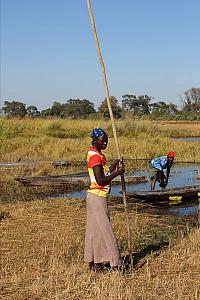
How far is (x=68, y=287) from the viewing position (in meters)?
4.02

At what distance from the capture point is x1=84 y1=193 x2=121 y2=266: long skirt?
4500 mm

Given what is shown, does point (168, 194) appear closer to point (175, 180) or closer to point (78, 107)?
point (175, 180)

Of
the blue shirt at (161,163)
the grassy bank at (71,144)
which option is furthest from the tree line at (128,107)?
the blue shirt at (161,163)

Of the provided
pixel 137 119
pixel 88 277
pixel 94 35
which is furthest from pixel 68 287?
pixel 137 119

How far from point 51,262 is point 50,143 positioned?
50.0ft

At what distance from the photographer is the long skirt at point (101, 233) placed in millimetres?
4500

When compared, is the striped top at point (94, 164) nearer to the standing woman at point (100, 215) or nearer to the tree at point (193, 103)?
the standing woman at point (100, 215)

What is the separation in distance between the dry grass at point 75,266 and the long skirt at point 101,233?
0.66ft

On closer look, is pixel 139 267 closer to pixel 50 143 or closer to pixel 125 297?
pixel 125 297

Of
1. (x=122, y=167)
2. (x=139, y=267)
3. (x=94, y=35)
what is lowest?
(x=139, y=267)

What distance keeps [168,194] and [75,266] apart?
18.5 feet

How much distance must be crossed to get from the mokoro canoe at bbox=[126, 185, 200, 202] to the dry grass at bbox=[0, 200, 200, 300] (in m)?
2.21

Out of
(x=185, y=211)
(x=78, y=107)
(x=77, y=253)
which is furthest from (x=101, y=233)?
(x=78, y=107)

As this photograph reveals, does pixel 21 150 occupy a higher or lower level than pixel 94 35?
lower
